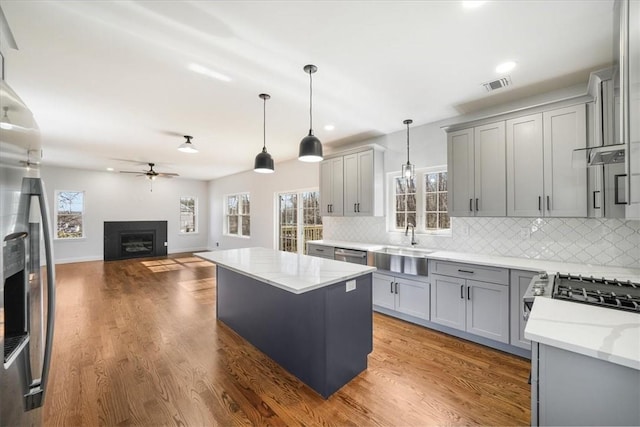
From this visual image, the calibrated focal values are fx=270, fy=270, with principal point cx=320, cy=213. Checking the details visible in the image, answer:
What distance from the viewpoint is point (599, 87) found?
2.21m

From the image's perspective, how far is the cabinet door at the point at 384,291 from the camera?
3.54 m

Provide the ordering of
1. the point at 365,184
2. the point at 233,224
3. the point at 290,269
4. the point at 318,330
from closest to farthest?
the point at 318,330, the point at 290,269, the point at 365,184, the point at 233,224

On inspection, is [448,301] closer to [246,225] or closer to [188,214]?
[246,225]

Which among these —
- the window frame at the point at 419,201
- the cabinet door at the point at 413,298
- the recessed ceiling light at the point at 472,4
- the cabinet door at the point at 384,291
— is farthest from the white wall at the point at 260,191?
the recessed ceiling light at the point at 472,4

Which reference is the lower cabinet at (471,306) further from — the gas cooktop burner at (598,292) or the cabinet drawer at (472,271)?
the gas cooktop burner at (598,292)

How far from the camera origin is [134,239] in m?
8.44

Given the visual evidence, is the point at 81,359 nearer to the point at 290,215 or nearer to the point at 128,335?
the point at 128,335

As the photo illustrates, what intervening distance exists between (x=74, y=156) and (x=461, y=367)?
797cm

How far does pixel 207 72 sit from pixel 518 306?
366 cm

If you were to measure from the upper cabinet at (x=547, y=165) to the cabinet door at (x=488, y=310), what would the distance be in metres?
0.84

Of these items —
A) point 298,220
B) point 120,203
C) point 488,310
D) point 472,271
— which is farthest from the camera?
point 120,203

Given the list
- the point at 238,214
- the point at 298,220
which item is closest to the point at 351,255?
the point at 298,220

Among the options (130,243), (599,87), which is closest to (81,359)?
(599,87)

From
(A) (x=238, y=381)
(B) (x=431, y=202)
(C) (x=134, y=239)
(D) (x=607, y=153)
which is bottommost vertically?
(A) (x=238, y=381)
